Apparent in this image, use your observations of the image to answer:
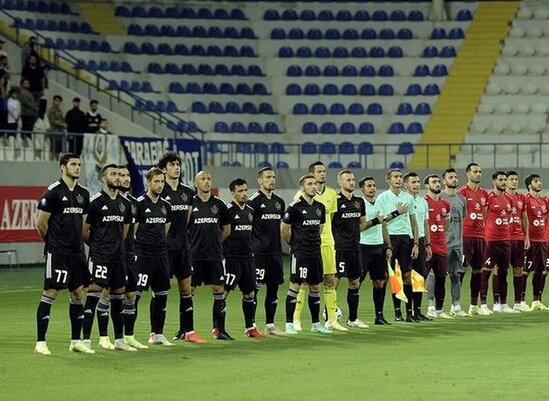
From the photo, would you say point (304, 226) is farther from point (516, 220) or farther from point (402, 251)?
point (516, 220)

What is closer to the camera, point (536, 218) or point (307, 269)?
point (307, 269)

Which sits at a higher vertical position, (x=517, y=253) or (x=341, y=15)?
(x=341, y=15)

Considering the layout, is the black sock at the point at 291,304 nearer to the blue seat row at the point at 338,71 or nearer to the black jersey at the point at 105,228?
the black jersey at the point at 105,228

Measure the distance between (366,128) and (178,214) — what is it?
25843 mm

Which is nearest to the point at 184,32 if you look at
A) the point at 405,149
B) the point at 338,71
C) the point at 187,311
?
the point at 338,71

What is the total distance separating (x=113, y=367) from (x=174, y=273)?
2.92 metres

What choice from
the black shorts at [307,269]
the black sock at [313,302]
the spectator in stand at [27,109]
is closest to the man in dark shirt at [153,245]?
the black shorts at [307,269]

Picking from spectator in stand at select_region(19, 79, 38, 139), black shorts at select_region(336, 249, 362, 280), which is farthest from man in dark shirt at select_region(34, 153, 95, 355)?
spectator in stand at select_region(19, 79, 38, 139)

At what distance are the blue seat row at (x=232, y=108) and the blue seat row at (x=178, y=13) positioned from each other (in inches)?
161

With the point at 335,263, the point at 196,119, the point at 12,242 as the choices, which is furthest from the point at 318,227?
the point at 196,119

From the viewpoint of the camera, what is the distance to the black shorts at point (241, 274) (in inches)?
725

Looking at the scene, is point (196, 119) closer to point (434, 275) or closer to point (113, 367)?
point (434, 275)

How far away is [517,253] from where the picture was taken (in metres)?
23.5

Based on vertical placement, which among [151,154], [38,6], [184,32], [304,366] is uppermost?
[38,6]
